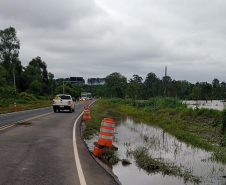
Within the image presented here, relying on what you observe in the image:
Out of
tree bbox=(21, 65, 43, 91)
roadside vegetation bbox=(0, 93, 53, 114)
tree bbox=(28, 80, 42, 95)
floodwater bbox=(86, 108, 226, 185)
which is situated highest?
tree bbox=(21, 65, 43, 91)

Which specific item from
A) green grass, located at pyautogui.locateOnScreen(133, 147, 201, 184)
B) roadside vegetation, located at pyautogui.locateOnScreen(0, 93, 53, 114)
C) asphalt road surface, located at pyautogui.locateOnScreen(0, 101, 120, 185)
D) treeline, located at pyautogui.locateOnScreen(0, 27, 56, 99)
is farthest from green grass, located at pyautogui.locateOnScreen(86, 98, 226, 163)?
treeline, located at pyautogui.locateOnScreen(0, 27, 56, 99)

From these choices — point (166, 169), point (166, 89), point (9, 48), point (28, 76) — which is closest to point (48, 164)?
point (166, 169)

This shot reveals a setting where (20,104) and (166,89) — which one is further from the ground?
(166,89)

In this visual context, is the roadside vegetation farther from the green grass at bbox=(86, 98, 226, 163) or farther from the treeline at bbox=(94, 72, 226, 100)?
the treeline at bbox=(94, 72, 226, 100)

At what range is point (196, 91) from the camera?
78.8 metres

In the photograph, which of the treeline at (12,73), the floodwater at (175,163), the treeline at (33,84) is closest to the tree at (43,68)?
the treeline at (33,84)

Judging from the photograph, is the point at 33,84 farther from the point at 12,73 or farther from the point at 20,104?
the point at 20,104

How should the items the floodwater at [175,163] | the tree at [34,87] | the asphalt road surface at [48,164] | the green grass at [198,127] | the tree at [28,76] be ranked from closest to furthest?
1. the asphalt road surface at [48,164]
2. the floodwater at [175,163]
3. the green grass at [198,127]
4. the tree at [34,87]
5. the tree at [28,76]

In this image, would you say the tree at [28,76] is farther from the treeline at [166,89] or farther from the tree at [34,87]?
the treeline at [166,89]

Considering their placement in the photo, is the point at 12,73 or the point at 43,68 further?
the point at 43,68

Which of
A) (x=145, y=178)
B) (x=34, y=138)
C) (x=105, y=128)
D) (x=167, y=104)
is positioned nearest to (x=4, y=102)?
(x=167, y=104)

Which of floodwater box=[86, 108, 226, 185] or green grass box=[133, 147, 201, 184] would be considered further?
green grass box=[133, 147, 201, 184]

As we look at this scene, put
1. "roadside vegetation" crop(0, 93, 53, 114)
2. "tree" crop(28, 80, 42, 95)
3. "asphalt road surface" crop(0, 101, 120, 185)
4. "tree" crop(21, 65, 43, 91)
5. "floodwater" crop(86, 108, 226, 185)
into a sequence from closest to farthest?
"asphalt road surface" crop(0, 101, 120, 185) → "floodwater" crop(86, 108, 226, 185) → "roadside vegetation" crop(0, 93, 53, 114) → "tree" crop(28, 80, 42, 95) → "tree" crop(21, 65, 43, 91)

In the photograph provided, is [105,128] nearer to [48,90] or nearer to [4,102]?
[4,102]
